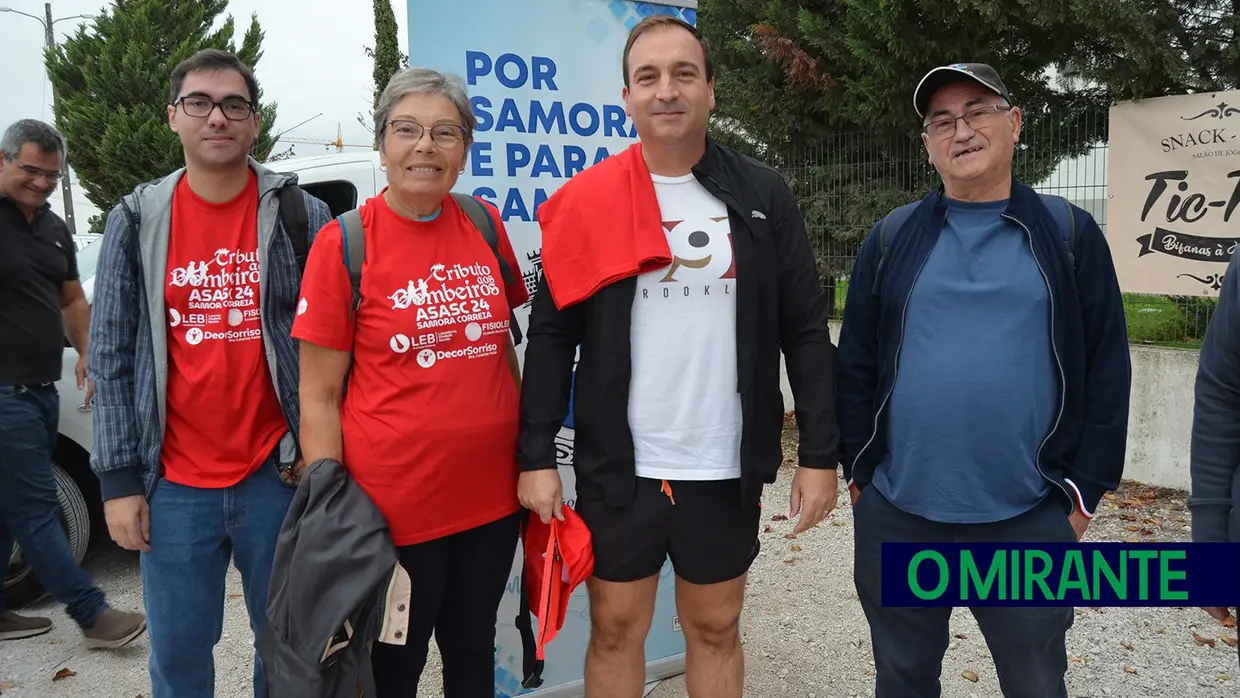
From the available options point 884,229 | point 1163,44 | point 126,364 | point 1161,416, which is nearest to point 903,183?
point 1163,44

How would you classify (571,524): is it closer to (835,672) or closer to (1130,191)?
(835,672)

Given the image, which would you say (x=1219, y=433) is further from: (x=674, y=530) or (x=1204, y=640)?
(x=1204, y=640)

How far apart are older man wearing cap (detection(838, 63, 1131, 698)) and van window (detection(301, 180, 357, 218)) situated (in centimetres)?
282

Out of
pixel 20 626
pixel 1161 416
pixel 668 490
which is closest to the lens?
pixel 668 490

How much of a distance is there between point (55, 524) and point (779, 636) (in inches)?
126

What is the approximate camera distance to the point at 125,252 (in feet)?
6.93

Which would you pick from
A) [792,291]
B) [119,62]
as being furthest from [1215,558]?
[119,62]

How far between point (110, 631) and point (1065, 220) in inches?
159

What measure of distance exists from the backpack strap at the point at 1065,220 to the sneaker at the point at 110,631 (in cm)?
391

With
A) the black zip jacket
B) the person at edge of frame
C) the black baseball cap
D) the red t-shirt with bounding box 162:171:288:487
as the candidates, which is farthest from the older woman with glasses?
the person at edge of frame

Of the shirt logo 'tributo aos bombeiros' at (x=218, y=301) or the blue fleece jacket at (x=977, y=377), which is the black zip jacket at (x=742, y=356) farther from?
the shirt logo 'tributo aos bombeiros' at (x=218, y=301)

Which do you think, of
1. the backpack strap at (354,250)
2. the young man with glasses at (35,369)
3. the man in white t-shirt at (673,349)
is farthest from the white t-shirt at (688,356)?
the young man with glasses at (35,369)

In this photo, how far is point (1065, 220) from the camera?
2.00 metres

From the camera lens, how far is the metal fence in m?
5.66
